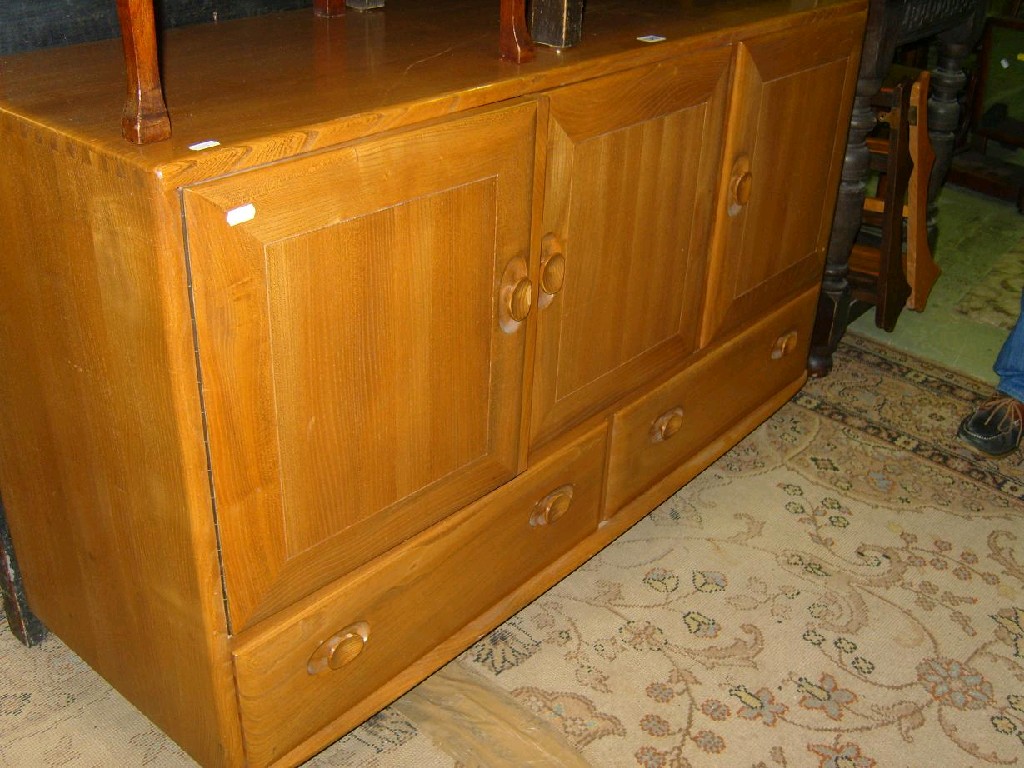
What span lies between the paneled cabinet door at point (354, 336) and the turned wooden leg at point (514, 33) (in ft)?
0.30

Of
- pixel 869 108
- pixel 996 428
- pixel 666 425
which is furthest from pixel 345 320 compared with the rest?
pixel 996 428

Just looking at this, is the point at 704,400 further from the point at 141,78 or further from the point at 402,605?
the point at 141,78

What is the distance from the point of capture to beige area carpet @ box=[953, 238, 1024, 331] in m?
2.73

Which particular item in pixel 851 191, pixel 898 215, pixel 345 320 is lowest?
pixel 898 215

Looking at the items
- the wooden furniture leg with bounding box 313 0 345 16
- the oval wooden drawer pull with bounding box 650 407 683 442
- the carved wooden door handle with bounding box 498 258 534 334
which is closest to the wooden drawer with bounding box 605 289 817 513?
the oval wooden drawer pull with bounding box 650 407 683 442

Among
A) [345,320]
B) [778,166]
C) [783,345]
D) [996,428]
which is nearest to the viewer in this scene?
[345,320]

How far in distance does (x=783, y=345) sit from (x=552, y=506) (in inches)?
28.3

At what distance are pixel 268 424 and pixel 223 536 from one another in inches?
5.2

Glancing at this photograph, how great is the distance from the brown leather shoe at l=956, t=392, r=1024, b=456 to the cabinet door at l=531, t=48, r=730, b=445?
879mm

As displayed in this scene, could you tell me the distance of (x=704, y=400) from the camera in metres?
1.85

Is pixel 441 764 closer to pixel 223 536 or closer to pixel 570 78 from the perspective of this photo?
pixel 223 536

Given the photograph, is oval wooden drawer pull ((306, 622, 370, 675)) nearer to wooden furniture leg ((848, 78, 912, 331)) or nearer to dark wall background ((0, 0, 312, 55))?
dark wall background ((0, 0, 312, 55))

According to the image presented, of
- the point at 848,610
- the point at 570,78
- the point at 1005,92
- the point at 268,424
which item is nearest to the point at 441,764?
the point at 268,424

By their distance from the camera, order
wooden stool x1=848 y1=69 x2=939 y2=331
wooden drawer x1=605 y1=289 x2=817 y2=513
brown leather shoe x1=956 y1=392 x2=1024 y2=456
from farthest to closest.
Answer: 1. wooden stool x1=848 y1=69 x2=939 y2=331
2. brown leather shoe x1=956 y1=392 x2=1024 y2=456
3. wooden drawer x1=605 y1=289 x2=817 y2=513
